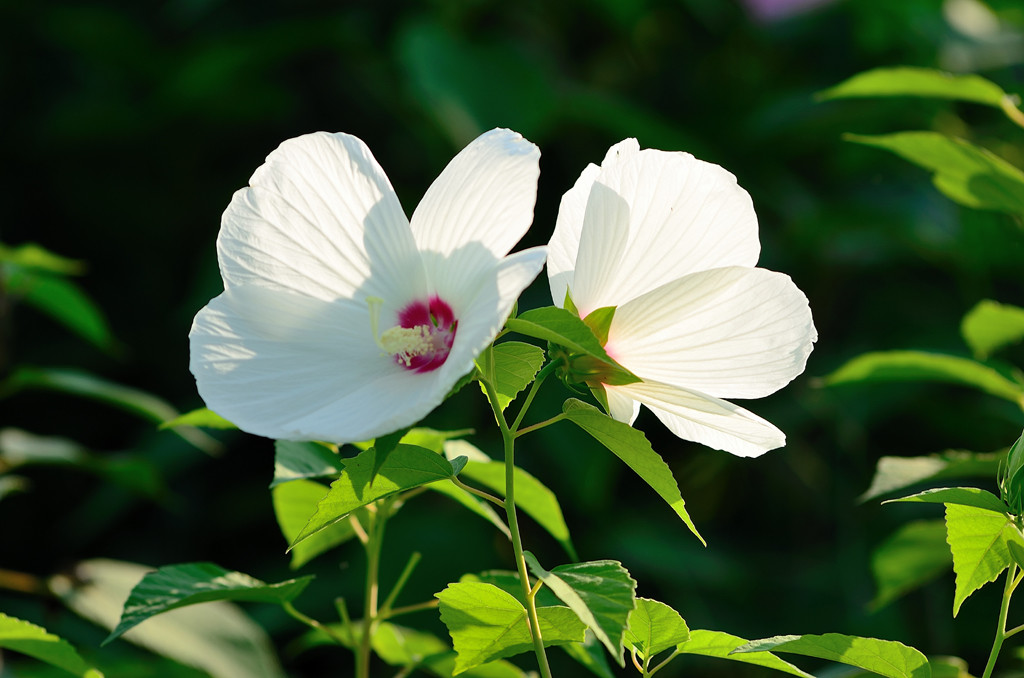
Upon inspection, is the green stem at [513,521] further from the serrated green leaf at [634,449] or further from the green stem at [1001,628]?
the green stem at [1001,628]

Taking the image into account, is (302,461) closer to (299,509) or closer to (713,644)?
(299,509)

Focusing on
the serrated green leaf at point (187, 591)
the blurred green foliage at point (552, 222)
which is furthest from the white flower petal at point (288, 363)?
the blurred green foliage at point (552, 222)

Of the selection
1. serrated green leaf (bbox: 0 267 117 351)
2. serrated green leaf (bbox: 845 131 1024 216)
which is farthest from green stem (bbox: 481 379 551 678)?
serrated green leaf (bbox: 0 267 117 351)

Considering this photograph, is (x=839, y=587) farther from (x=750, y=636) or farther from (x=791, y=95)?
(x=791, y=95)

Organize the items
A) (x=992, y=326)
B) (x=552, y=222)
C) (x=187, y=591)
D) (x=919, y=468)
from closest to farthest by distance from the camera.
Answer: (x=187, y=591) → (x=919, y=468) → (x=992, y=326) → (x=552, y=222)

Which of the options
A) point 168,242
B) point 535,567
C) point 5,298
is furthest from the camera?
point 168,242

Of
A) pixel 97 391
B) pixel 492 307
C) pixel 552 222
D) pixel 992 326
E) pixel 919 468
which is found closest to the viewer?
pixel 492 307

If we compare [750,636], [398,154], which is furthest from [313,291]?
[398,154]

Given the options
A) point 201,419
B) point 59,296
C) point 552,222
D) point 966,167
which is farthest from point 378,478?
point 552,222
